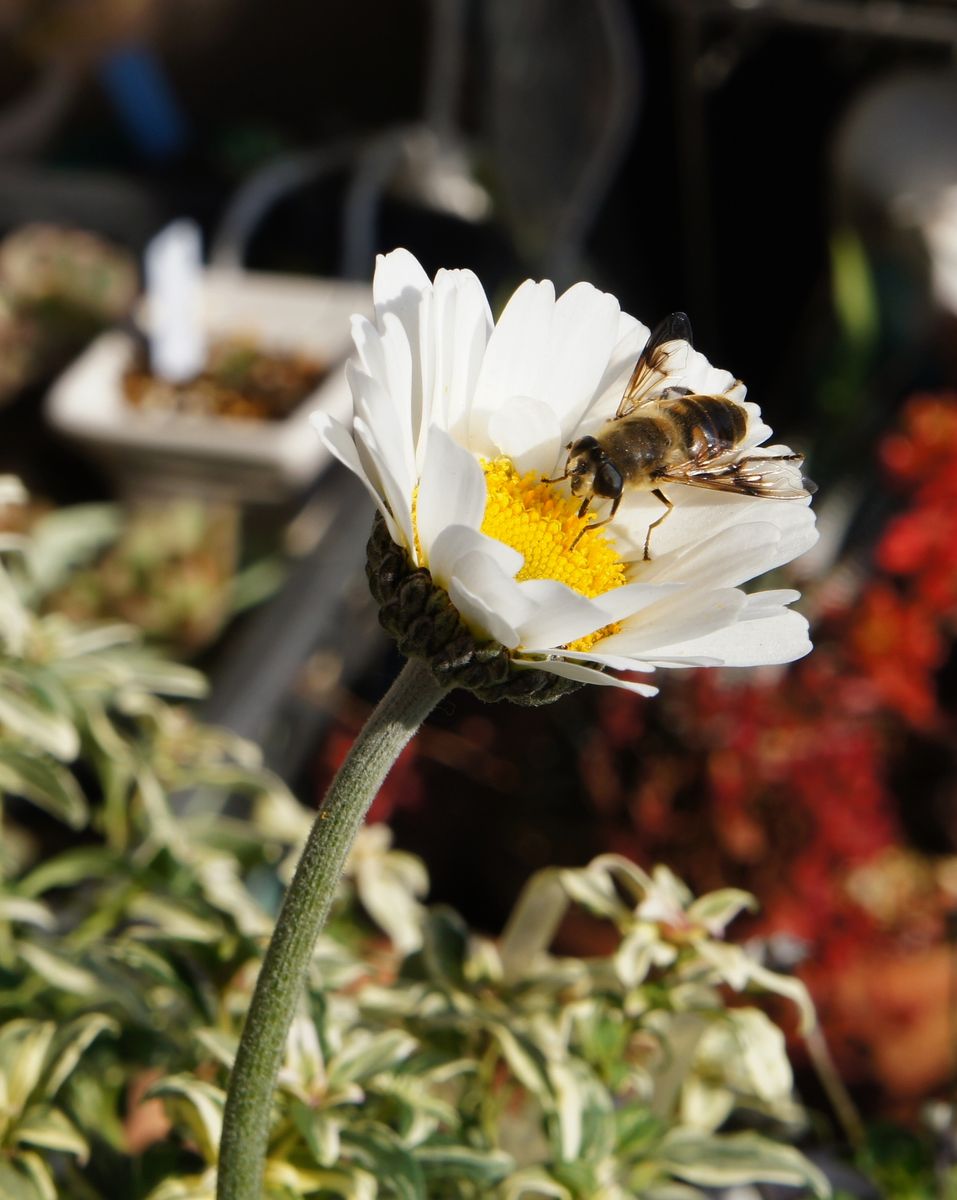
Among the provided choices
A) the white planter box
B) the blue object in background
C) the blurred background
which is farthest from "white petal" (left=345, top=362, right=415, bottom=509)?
the blue object in background

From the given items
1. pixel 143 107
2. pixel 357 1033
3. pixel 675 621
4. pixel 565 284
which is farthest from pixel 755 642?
pixel 143 107

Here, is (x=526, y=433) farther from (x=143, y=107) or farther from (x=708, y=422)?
(x=143, y=107)

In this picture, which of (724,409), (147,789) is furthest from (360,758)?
(147,789)

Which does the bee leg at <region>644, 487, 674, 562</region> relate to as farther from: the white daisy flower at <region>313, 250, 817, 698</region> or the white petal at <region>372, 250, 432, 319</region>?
the white petal at <region>372, 250, 432, 319</region>

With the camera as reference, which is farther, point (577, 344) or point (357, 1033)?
point (357, 1033)

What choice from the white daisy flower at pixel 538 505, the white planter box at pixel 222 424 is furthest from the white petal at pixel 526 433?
the white planter box at pixel 222 424

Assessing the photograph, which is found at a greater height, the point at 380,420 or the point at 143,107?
the point at 380,420
